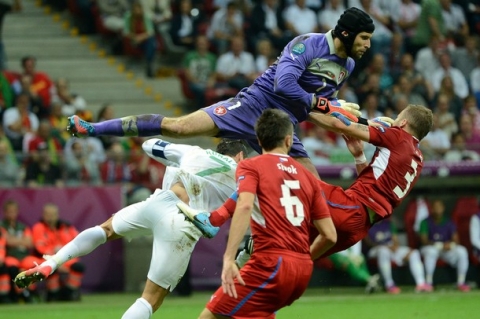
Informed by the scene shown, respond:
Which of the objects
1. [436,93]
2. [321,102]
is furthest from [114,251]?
[321,102]

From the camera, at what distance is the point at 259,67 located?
19.8m

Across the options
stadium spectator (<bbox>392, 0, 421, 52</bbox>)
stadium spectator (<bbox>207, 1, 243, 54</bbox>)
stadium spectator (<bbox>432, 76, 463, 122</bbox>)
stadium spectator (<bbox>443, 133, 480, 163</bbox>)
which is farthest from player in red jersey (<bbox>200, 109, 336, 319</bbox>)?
stadium spectator (<bbox>392, 0, 421, 52</bbox>)

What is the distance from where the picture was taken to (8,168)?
16172 millimetres

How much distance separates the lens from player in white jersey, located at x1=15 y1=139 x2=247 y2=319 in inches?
354

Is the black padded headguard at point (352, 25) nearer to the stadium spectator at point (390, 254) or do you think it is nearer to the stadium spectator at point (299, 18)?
the stadium spectator at point (390, 254)

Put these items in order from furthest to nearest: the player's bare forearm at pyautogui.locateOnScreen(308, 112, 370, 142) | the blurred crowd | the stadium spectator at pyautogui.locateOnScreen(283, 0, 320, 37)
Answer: the stadium spectator at pyautogui.locateOnScreen(283, 0, 320, 37) < the blurred crowd < the player's bare forearm at pyautogui.locateOnScreen(308, 112, 370, 142)

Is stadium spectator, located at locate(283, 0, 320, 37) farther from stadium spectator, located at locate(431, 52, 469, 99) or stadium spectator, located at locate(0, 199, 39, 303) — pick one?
stadium spectator, located at locate(0, 199, 39, 303)

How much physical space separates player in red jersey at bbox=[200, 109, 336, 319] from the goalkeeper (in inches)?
78.3

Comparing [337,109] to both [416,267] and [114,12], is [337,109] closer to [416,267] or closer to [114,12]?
[416,267]

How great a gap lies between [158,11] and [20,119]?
15.7ft

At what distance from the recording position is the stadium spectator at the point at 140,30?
67.4 ft

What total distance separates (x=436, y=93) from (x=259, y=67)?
3.50 m

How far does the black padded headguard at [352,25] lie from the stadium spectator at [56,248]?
751cm

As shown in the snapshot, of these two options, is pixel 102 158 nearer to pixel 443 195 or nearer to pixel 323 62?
pixel 443 195
